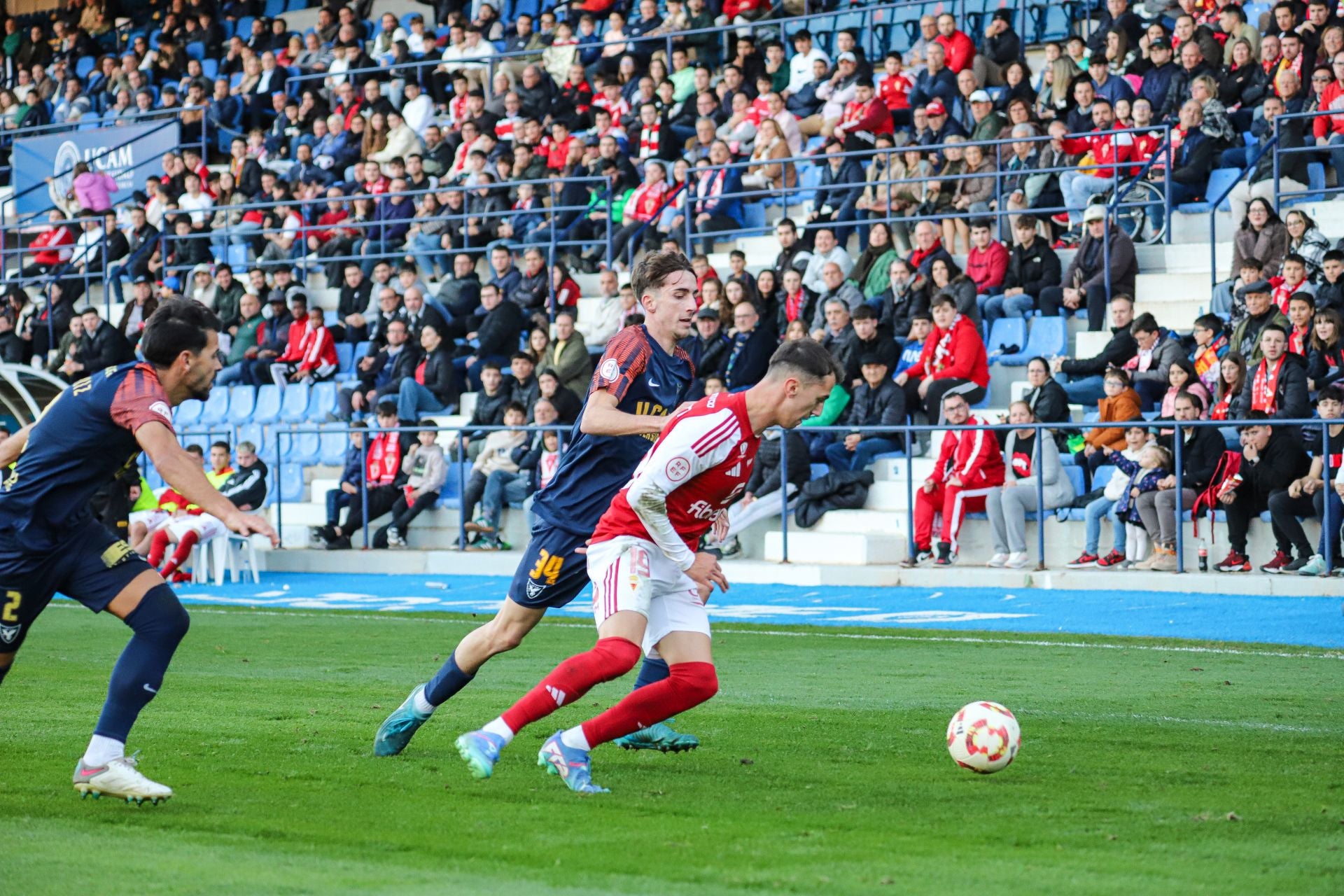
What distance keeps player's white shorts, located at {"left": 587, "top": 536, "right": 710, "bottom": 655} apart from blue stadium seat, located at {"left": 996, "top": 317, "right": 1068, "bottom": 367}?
12029 mm

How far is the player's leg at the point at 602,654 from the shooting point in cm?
635

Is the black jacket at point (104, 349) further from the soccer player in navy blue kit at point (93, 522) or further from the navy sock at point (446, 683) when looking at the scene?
the soccer player in navy blue kit at point (93, 522)

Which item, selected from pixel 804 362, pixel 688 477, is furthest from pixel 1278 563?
pixel 688 477

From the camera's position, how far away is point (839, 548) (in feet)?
56.7

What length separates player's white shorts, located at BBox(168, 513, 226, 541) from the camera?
18906 millimetres

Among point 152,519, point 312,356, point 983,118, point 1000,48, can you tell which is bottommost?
point 152,519

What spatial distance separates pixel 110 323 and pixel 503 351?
22.5 feet

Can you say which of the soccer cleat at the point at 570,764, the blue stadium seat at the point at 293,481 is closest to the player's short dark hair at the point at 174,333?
the soccer cleat at the point at 570,764

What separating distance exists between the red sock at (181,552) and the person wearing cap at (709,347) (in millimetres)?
5484

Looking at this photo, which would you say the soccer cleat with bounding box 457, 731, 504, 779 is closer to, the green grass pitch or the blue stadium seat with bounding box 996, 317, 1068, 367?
the green grass pitch

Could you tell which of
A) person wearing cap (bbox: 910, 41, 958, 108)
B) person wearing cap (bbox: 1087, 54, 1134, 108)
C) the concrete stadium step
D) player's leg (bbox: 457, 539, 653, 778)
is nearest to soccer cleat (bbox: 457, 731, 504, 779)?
player's leg (bbox: 457, 539, 653, 778)

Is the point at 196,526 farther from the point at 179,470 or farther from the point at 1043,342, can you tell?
the point at 179,470

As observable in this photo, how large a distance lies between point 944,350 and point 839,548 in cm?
225

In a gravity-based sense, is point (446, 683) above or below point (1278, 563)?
above
